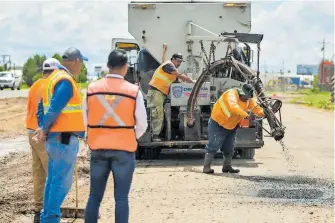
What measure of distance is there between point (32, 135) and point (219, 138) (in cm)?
445

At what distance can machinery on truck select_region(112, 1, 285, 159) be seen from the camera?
1246 centimetres

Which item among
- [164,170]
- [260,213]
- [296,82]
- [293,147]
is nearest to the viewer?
[260,213]

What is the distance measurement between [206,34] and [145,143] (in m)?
2.72

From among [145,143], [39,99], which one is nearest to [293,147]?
[145,143]

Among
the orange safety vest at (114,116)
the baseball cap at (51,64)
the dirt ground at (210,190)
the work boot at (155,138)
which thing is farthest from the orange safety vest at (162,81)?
the orange safety vest at (114,116)

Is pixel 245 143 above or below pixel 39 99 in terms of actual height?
below

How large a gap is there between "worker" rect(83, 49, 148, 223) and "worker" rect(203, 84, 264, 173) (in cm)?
448

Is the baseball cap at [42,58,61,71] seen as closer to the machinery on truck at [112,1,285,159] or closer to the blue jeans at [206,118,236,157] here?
the blue jeans at [206,118,236,157]

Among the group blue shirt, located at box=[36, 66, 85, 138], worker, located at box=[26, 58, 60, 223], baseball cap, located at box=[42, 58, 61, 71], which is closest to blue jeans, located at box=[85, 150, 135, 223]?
blue shirt, located at box=[36, 66, 85, 138]

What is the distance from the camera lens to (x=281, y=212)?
7.68m

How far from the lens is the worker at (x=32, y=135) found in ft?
22.0

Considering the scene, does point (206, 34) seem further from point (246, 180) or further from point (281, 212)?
point (281, 212)

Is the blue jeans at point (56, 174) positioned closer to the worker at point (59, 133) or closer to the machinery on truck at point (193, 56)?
the worker at point (59, 133)

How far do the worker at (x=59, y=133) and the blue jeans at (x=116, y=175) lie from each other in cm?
38
